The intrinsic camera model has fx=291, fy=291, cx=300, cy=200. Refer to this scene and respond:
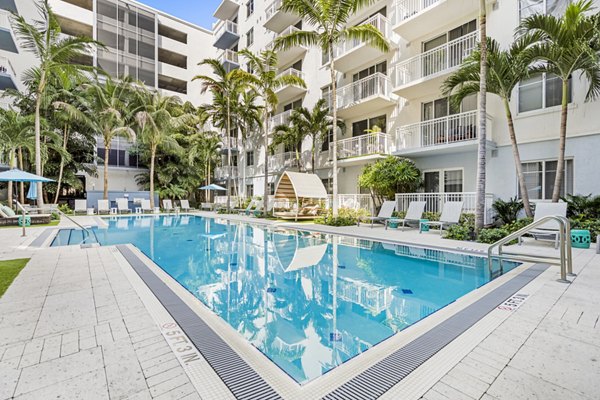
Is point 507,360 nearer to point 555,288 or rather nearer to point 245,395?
point 245,395

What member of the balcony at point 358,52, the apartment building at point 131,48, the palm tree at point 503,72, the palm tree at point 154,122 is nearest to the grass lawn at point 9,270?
the palm tree at point 503,72

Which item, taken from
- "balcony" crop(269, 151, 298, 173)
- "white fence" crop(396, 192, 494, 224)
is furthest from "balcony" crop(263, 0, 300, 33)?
"white fence" crop(396, 192, 494, 224)

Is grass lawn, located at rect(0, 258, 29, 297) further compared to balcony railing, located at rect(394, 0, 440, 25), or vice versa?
balcony railing, located at rect(394, 0, 440, 25)

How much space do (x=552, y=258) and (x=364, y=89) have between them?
13.3 m

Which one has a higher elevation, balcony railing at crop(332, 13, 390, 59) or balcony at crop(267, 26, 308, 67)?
balcony at crop(267, 26, 308, 67)

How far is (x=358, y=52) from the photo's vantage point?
17.0m

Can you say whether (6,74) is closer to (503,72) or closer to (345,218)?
(345,218)

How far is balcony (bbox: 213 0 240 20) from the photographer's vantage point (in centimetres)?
3022

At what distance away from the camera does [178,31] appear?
34000 millimetres

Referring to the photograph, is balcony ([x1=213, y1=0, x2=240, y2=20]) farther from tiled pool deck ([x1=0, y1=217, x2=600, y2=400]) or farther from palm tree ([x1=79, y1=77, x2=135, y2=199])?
tiled pool deck ([x1=0, y1=217, x2=600, y2=400])

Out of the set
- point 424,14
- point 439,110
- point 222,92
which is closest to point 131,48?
point 222,92

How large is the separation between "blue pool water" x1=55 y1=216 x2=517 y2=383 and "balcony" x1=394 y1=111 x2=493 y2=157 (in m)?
5.92

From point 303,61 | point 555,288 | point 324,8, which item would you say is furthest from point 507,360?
point 303,61

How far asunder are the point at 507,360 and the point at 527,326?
3.37 feet
